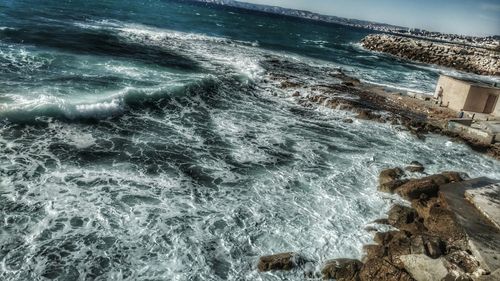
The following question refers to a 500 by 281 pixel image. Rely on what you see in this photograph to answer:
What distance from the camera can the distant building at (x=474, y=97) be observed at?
21453 mm

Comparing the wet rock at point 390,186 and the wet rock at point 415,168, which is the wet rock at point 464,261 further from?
the wet rock at point 415,168

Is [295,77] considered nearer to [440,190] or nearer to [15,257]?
[440,190]

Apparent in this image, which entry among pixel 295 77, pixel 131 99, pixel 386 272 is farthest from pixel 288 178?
pixel 295 77

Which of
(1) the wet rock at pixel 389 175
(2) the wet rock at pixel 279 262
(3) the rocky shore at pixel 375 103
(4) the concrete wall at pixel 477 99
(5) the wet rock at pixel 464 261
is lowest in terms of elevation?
(2) the wet rock at pixel 279 262

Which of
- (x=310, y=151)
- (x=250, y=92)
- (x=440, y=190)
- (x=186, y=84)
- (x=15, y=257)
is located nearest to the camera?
(x=15, y=257)

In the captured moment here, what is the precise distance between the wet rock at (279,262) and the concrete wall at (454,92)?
18461 millimetres

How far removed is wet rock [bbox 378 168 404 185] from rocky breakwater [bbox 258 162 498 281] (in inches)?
60.3

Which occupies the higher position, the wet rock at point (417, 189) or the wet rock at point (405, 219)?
the wet rock at point (417, 189)

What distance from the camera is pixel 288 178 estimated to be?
482 inches

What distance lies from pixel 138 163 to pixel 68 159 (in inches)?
82.3

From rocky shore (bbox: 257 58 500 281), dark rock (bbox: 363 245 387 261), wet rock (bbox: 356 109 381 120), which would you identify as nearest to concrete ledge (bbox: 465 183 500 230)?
rocky shore (bbox: 257 58 500 281)

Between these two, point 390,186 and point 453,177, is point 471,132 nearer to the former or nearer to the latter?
point 453,177

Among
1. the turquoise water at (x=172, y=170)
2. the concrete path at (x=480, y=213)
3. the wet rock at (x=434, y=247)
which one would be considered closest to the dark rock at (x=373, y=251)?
the turquoise water at (x=172, y=170)

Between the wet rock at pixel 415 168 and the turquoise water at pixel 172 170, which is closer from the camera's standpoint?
the turquoise water at pixel 172 170
